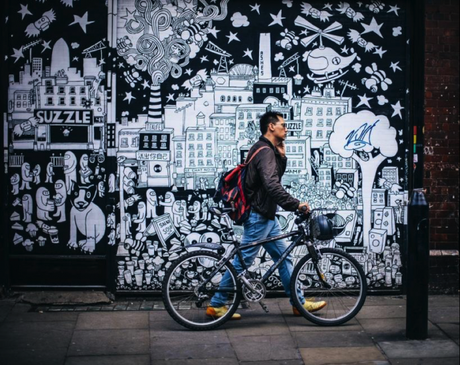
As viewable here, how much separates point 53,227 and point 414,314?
3949mm

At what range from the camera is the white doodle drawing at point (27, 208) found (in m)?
7.80

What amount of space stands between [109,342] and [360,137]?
3.55 m

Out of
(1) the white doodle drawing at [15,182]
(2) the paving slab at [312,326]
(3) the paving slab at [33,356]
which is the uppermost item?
(1) the white doodle drawing at [15,182]

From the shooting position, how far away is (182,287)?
7012 millimetres

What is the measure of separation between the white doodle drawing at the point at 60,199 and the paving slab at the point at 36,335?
4.50 ft

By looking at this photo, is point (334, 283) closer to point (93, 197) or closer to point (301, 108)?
point (301, 108)

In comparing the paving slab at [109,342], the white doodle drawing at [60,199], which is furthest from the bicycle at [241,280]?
the white doodle drawing at [60,199]

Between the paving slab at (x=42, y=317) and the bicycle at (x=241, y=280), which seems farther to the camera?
the paving slab at (x=42, y=317)

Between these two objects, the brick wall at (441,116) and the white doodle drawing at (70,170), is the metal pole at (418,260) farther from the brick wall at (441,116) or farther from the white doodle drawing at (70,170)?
the white doodle drawing at (70,170)

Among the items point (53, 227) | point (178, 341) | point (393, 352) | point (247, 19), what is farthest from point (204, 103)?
point (393, 352)

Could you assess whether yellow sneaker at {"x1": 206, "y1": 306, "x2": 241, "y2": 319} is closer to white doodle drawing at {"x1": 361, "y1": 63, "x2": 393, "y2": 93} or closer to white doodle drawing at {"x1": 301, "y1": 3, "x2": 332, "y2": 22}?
white doodle drawing at {"x1": 361, "y1": 63, "x2": 393, "y2": 93}

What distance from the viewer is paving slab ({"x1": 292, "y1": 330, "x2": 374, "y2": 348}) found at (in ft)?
20.6

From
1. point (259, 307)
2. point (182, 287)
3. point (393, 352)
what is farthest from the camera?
point (259, 307)

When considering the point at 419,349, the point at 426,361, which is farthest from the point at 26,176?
the point at 426,361
